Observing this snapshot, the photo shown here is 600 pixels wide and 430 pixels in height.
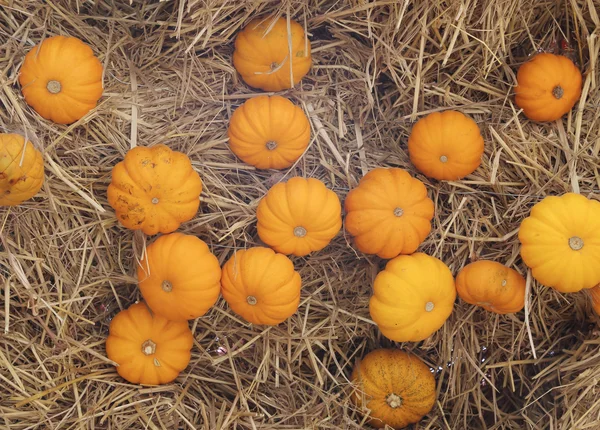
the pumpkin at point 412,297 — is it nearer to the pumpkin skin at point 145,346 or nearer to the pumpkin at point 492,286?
the pumpkin at point 492,286

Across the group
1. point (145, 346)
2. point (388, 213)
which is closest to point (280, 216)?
point (388, 213)

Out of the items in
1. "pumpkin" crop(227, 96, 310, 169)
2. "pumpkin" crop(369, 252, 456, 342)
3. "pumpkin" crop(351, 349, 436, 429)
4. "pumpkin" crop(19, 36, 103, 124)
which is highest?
"pumpkin" crop(19, 36, 103, 124)

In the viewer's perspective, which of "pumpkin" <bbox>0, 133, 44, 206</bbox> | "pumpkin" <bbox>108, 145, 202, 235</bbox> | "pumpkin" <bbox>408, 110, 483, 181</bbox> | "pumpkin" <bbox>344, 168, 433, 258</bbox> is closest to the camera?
"pumpkin" <bbox>0, 133, 44, 206</bbox>

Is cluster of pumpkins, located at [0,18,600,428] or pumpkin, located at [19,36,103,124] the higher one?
pumpkin, located at [19,36,103,124]

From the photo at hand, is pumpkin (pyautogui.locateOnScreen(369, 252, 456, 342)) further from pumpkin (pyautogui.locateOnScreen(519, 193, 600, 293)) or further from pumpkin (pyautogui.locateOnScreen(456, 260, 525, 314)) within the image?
pumpkin (pyautogui.locateOnScreen(519, 193, 600, 293))

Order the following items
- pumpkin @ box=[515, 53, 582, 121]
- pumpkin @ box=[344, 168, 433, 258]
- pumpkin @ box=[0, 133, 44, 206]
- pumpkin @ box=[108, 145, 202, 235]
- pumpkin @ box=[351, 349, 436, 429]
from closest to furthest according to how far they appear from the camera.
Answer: pumpkin @ box=[0, 133, 44, 206], pumpkin @ box=[108, 145, 202, 235], pumpkin @ box=[344, 168, 433, 258], pumpkin @ box=[515, 53, 582, 121], pumpkin @ box=[351, 349, 436, 429]

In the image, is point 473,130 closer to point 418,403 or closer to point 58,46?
point 418,403

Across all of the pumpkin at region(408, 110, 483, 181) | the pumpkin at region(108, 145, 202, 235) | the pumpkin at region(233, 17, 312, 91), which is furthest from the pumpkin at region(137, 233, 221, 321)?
the pumpkin at region(408, 110, 483, 181)
